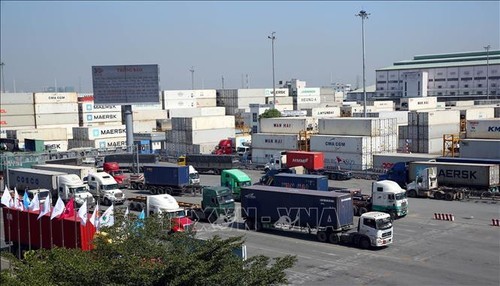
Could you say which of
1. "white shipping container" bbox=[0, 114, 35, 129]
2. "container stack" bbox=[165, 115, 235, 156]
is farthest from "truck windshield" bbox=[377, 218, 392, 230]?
"white shipping container" bbox=[0, 114, 35, 129]

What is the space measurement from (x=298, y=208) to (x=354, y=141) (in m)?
19.1

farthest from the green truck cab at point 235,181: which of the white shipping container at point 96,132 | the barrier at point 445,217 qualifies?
the white shipping container at point 96,132

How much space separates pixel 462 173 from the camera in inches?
1298

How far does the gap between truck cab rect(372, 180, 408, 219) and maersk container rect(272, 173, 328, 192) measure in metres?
3.02

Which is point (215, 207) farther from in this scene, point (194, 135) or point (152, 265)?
point (194, 135)

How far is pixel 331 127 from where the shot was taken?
45125mm

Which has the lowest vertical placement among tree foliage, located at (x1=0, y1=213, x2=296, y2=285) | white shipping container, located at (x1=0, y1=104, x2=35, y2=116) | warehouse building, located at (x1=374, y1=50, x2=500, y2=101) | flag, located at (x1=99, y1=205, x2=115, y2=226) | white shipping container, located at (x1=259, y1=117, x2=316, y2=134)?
→ flag, located at (x1=99, y1=205, x2=115, y2=226)

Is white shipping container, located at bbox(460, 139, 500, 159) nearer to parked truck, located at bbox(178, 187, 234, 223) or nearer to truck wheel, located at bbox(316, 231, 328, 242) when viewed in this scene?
truck wheel, located at bbox(316, 231, 328, 242)

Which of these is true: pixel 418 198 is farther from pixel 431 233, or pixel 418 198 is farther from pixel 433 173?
pixel 431 233

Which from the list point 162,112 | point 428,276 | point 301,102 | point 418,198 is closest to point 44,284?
point 428,276

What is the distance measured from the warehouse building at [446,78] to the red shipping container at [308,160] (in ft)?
194

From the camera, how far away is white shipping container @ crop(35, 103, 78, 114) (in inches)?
2603

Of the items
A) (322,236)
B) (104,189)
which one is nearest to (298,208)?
(322,236)

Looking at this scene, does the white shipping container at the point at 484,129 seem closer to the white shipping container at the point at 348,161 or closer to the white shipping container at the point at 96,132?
the white shipping container at the point at 348,161
